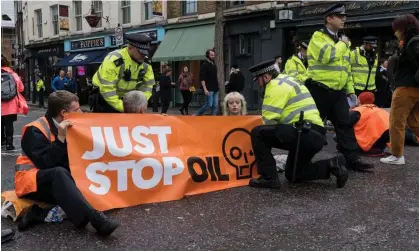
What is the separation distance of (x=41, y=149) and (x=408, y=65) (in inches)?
172

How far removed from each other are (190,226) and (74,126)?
1.31 meters

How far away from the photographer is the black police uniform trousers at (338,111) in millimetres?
5422

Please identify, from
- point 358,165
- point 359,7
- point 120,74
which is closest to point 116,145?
point 120,74

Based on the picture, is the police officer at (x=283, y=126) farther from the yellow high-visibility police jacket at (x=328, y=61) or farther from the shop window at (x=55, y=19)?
the shop window at (x=55, y=19)

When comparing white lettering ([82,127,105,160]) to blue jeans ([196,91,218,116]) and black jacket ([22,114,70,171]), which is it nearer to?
black jacket ([22,114,70,171])

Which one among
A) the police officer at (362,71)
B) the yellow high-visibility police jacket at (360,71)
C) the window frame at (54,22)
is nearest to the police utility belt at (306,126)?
the police officer at (362,71)

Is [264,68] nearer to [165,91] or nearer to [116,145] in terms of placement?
[116,145]

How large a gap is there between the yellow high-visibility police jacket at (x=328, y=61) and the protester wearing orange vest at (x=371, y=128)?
1.34 metres

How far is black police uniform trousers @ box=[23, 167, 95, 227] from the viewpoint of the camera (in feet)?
10.6

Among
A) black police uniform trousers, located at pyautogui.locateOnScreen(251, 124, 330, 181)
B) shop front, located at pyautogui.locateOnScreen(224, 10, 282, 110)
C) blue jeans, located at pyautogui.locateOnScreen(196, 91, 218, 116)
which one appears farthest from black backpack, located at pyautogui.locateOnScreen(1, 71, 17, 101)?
shop front, located at pyautogui.locateOnScreen(224, 10, 282, 110)

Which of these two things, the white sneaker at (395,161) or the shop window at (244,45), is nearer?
the white sneaker at (395,161)

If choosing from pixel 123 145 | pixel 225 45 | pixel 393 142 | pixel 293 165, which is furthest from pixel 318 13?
pixel 123 145

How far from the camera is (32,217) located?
11.7 feet

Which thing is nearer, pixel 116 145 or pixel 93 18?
pixel 116 145
